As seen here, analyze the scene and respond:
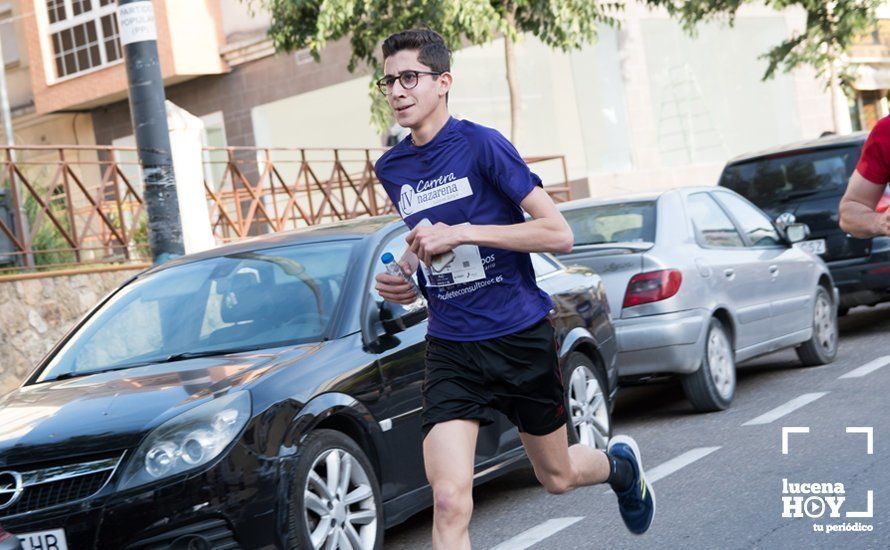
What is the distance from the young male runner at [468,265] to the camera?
4.50 m

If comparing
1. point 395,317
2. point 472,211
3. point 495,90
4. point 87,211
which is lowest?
point 395,317

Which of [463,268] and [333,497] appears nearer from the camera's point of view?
[463,268]

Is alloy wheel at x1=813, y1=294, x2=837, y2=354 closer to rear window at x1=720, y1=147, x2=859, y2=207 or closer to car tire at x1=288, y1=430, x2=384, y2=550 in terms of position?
rear window at x1=720, y1=147, x2=859, y2=207

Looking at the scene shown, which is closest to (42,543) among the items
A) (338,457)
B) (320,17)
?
(338,457)

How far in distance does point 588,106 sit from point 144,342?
1972 centimetres

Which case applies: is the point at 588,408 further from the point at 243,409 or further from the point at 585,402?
the point at 243,409

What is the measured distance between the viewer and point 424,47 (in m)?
4.57

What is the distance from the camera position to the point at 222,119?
96.2 ft

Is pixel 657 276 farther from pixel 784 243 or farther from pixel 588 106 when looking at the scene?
pixel 588 106

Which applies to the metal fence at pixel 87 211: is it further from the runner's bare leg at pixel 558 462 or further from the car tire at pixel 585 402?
the runner's bare leg at pixel 558 462

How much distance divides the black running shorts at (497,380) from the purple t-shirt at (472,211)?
5 cm

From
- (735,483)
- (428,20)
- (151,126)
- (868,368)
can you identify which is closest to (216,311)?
(735,483)

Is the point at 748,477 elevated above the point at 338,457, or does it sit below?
below

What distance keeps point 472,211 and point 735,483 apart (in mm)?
2933
